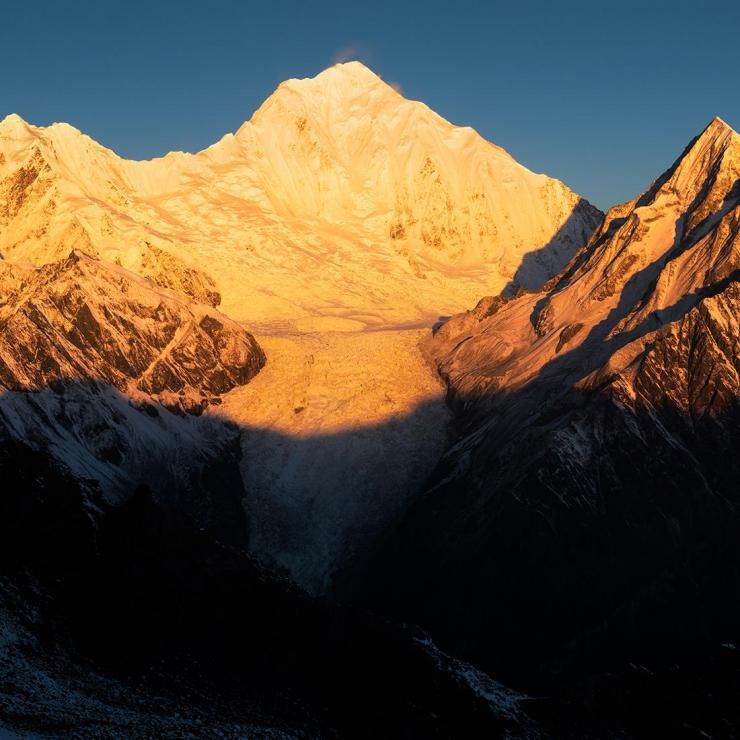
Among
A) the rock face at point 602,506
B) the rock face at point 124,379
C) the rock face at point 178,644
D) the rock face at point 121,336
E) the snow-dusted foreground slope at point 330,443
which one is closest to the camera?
the rock face at point 178,644

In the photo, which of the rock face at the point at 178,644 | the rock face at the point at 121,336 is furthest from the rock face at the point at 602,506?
the rock face at the point at 178,644

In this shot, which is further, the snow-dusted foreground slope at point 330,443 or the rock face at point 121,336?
the rock face at point 121,336

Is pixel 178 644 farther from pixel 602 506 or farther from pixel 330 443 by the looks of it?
pixel 330 443

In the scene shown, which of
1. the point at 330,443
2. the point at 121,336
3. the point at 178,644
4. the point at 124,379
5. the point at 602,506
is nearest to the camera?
the point at 178,644

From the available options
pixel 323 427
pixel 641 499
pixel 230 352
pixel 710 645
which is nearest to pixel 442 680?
pixel 710 645

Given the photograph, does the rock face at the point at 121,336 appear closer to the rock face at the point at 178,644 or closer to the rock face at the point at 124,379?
the rock face at the point at 124,379

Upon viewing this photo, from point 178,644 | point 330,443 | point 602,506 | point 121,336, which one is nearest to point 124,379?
point 121,336

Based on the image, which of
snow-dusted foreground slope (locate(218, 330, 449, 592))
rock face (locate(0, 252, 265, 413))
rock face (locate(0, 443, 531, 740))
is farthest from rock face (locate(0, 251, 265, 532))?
rock face (locate(0, 443, 531, 740))

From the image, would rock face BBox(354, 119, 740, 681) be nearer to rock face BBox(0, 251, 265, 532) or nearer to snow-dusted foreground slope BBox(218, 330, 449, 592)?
snow-dusted foreground slope BBox(218, 330, 449, 592)

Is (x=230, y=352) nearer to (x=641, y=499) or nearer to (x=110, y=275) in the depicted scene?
(x=110, y=275)
